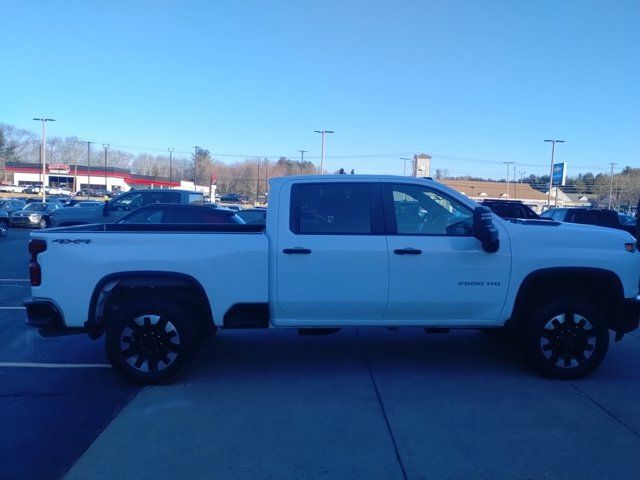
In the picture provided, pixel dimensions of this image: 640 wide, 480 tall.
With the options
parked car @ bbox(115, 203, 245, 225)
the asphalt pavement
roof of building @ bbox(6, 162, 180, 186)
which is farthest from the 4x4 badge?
roof of building @ bbox(6, 162, 180, 186)

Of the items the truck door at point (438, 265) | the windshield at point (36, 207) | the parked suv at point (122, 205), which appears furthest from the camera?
the windshield at point (36, 207)

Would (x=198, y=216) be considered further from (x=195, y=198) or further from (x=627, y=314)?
(x=627, y=314)

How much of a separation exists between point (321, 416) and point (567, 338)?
8.84 feet

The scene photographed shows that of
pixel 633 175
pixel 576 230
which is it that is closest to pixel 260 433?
pixel 576 230

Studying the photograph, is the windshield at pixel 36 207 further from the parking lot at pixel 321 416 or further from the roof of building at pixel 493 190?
the roof of building at pixel 493 190

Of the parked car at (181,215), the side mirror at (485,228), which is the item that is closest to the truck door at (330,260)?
the side mirror at (485,228)

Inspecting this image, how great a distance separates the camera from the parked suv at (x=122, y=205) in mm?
15978

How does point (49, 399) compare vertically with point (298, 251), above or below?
below

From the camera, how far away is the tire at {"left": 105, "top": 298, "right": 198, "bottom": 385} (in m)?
5.31

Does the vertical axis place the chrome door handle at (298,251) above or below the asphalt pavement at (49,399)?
above

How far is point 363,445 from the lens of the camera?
4.17 meters

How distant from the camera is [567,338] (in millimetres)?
5578

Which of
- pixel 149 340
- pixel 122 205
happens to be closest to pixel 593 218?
pixel 122 205

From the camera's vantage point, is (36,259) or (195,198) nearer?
(36,259)
